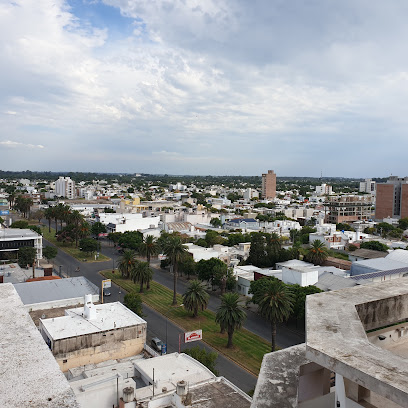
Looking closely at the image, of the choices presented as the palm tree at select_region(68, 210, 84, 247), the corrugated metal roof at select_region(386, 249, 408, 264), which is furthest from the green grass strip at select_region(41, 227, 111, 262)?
the corrugated metal roof at select_region(386, 249, 408, 264)

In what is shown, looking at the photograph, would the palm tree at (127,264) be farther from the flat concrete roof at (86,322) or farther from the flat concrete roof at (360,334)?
the flat concrete roof at (360,334)

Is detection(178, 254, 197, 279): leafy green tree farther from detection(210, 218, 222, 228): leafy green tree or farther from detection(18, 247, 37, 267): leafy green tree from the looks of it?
detection(210, 218, 222, 228): leafy green tree

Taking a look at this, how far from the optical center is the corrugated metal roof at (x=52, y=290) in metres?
34.8

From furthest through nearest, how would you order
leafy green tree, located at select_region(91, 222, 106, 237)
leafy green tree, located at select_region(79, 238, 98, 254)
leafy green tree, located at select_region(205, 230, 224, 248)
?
leafy green tree, located at select_region(91, 222, 106, 237)
leafy green tree, located at select_region(205, 230, 224, 248)
leafy green tree, located at select_region(79, 238, 98, 254)

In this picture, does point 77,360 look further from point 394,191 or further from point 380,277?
point 394,191

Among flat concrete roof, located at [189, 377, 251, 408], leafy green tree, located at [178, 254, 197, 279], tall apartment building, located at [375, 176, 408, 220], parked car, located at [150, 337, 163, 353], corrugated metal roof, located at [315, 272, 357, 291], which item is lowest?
parked car, located at [150, 337, 163, 353]

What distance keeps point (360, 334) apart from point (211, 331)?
29.6 metres

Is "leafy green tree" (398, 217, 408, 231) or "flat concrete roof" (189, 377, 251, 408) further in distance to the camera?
"leafy green tree" (398, 217, 408, 231)

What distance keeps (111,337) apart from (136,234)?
47412 millimetres

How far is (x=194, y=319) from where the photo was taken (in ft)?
125

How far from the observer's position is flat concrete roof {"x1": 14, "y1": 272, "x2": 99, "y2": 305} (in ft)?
114

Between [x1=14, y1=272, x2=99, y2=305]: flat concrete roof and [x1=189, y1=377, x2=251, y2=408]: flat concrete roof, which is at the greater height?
[x1=14, y1=272, x2=99, y2=305]: flat concrete roof

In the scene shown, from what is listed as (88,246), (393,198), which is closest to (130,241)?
(88,246)

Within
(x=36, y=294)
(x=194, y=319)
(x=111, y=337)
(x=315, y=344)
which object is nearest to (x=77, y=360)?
(x=111, y=337)
